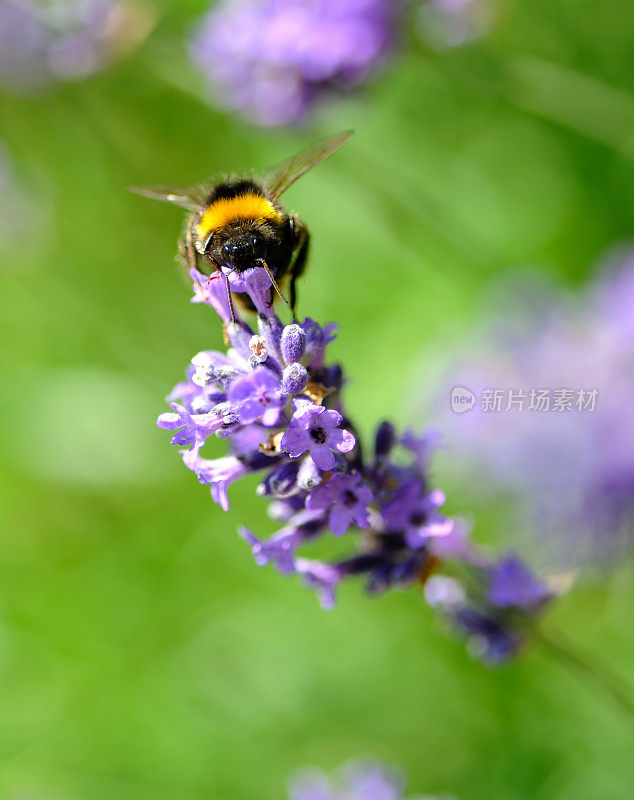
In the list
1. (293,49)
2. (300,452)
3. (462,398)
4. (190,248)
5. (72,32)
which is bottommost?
(300,452)

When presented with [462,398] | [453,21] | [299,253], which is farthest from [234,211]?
[453,21]

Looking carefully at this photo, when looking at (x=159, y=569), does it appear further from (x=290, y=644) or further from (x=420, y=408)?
(x=420, y=408)

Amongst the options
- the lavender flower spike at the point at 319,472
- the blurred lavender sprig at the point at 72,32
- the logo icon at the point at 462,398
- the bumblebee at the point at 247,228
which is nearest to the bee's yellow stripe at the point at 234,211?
the bumblebee at the point at 247,228

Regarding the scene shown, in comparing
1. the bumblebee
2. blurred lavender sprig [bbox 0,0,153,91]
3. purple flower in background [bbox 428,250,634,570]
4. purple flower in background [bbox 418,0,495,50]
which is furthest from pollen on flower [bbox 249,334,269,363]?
blurred lavender sprig [bbox 0,0,153,91]

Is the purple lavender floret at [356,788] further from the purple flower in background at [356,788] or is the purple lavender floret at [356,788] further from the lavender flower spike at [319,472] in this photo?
the lavender flower spike at [319,472]

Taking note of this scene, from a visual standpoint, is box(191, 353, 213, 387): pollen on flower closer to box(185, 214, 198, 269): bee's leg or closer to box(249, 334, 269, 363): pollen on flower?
box(249, 334, 269, 363): pollen on flower

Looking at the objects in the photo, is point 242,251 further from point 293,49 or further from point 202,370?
point 293,49
